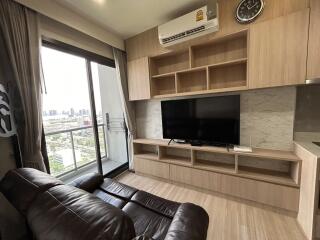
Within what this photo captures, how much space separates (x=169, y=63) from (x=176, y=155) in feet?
5.38

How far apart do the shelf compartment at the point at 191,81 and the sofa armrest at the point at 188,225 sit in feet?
5.72

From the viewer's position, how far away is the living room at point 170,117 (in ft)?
3.55

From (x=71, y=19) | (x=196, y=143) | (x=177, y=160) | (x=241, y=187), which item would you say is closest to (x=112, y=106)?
(x=71, y=19)

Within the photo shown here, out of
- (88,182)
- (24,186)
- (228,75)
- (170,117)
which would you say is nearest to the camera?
(24,186)

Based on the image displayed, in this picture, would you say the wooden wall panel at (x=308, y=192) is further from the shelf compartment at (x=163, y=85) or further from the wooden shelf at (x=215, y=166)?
the shelf compartment at (x=163, y=85)

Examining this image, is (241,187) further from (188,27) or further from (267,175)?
(188,27)

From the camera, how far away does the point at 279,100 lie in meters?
1.93

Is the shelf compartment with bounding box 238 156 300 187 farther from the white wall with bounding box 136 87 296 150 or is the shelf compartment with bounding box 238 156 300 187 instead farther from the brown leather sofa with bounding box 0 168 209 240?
the brown leather sofa with bounding box 0 168 209 240

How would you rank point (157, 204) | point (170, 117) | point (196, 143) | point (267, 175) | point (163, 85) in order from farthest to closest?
1. point (163, 85)
2. point (170, 117)
3. point (196, 143)
4. point (267, 175)
5. point (157, 204)

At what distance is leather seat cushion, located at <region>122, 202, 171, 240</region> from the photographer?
1102 mm

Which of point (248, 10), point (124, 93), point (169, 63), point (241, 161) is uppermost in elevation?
point (248, 10)

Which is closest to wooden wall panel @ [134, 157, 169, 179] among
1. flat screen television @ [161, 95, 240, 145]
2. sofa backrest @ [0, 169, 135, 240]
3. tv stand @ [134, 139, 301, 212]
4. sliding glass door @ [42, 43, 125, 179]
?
tv stand @ [134, 139, 301, 212]

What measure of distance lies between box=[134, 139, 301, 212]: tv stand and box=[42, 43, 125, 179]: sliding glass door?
3.63 feet

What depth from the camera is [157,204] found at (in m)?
1.35
